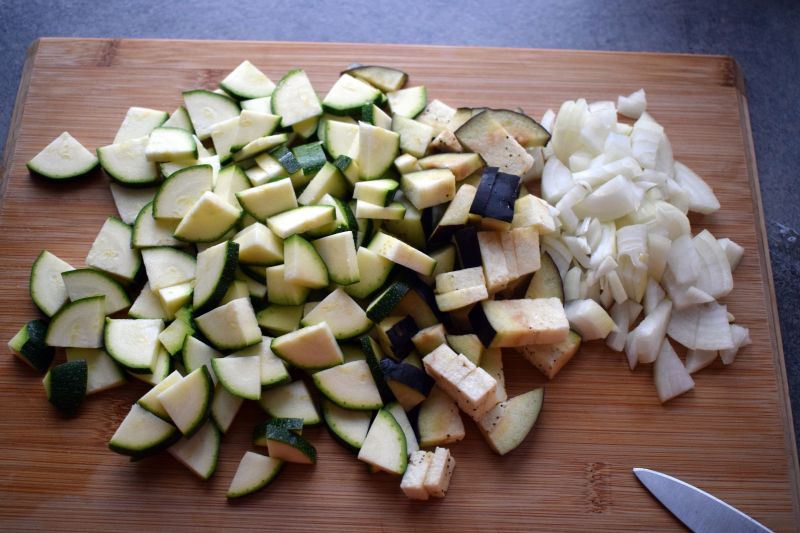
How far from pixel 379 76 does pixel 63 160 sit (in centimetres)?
149

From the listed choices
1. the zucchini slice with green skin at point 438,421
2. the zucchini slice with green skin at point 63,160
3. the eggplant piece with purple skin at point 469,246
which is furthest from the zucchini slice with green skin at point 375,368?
the zucchini slice with green skin at point 63,160

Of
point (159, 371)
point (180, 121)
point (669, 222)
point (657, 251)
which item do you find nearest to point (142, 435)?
point (159, 371)

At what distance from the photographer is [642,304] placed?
3.05m

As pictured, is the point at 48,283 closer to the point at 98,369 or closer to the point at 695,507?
the point at 98,369

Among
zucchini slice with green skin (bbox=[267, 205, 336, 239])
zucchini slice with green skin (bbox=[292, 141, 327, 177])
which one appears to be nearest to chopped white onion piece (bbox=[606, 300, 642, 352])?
zucchini slice with green skin (bbox=[267, 205, 336, 239])

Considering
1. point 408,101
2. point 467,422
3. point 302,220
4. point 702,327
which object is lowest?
point 467,422

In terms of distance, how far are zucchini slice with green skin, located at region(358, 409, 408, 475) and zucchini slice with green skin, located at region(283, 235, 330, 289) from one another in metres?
0.58

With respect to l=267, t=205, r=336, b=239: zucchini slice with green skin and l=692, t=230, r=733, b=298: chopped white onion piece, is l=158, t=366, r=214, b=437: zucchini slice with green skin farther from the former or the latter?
l=692, t=230, r=733, b=298: chopped white onion piece

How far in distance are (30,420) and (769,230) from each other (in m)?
3.44

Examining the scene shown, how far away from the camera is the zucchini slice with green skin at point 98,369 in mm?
2795

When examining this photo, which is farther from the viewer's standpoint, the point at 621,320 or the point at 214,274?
the point at 621,320

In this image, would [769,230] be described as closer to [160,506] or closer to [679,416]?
[679,416]

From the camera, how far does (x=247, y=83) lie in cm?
336

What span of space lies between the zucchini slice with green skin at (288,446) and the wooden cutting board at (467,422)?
0.07m
